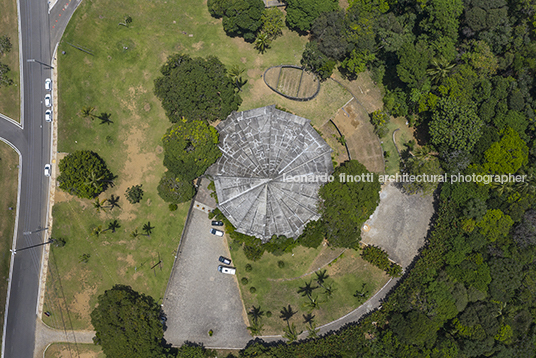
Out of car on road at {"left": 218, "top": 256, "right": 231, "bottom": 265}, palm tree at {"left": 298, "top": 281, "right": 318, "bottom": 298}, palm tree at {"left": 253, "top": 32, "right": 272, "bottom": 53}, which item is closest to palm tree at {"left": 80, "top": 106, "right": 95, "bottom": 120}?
palm tree at {"left": 253, "top": 32, "right": 272, "bottom": 53}

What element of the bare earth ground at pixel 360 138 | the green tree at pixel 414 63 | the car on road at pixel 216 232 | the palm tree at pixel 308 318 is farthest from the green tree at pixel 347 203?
the car on road at pixel 216 232

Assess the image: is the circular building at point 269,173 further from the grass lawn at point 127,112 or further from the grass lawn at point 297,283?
the grass lawn at point 297,283

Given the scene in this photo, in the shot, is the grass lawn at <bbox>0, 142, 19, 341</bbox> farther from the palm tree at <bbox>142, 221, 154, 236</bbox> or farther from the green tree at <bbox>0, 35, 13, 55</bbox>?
the palm tree at <bbox>142, 221, 154, 236</bbox>

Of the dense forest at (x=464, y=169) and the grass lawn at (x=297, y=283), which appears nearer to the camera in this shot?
the dense forest at (x=464, y=169)

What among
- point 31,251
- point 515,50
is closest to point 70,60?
point 31,251

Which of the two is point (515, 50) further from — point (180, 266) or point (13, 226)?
point (13, 226)

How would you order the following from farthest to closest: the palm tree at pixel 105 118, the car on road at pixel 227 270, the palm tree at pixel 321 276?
the palm tree at pixel 105 118
the palm tree at pixel 321 276
the car on road at pixel 227 270

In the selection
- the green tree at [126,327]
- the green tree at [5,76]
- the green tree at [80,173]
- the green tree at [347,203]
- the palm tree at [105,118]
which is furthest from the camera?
the palm tree at [105,118]
